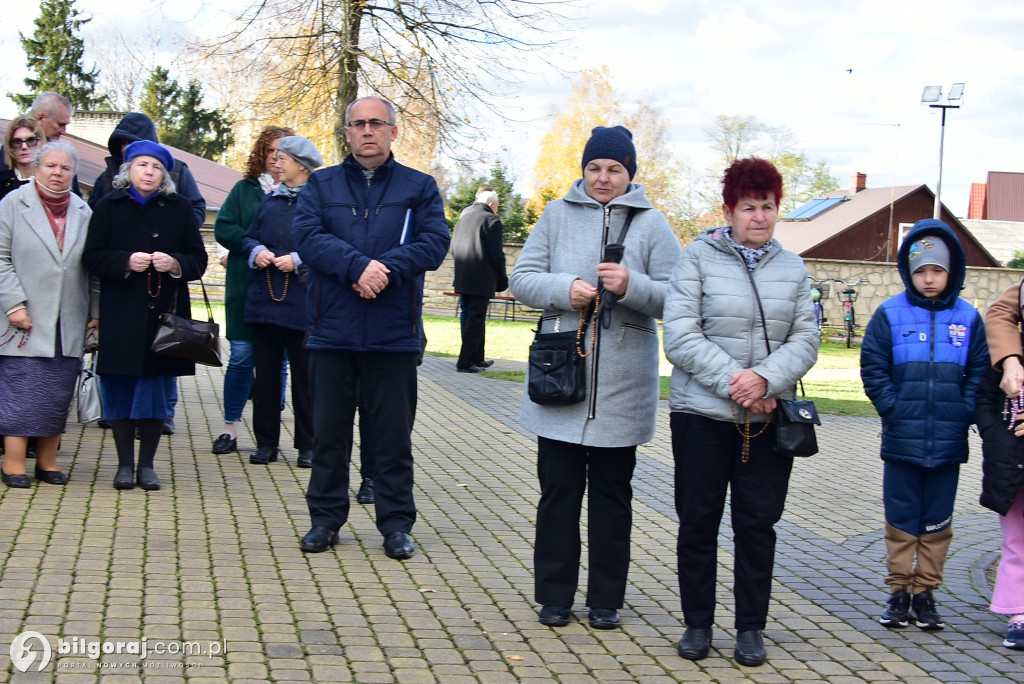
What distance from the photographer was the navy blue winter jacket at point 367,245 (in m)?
5.59

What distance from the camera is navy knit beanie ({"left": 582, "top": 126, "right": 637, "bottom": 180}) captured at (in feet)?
15.7

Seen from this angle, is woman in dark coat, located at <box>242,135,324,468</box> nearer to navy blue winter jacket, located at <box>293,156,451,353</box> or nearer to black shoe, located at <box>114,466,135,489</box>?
black shoe, located at <box>114,466,135,489</box>

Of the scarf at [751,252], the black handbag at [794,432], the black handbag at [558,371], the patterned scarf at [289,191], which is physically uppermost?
the patterned scarf at [289,191]

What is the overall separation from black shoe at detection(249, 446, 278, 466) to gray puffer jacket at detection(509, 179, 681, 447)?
133 inches

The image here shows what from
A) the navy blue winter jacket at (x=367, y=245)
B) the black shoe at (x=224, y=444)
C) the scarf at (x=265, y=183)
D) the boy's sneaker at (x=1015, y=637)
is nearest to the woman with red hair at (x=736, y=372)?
the boy's sneaker at (x=1015, y=637)

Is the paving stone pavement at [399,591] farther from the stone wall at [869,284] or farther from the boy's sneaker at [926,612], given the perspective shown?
the stone wall at [869,284]

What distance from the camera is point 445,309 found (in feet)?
92.3

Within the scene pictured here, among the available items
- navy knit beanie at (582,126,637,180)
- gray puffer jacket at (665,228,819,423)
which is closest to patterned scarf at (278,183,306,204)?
navy knit beanie at (582,126,637,180)

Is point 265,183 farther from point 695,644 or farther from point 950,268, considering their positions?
point 695,644

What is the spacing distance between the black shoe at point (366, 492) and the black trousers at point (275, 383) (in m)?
0.87

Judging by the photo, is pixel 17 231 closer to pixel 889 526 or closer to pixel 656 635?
pixel 656 635

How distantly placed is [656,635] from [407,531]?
1554 mm

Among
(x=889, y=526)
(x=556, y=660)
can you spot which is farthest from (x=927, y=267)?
(x=556, y=660)

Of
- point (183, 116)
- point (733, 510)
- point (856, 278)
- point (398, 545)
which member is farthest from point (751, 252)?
point (183, 116)
